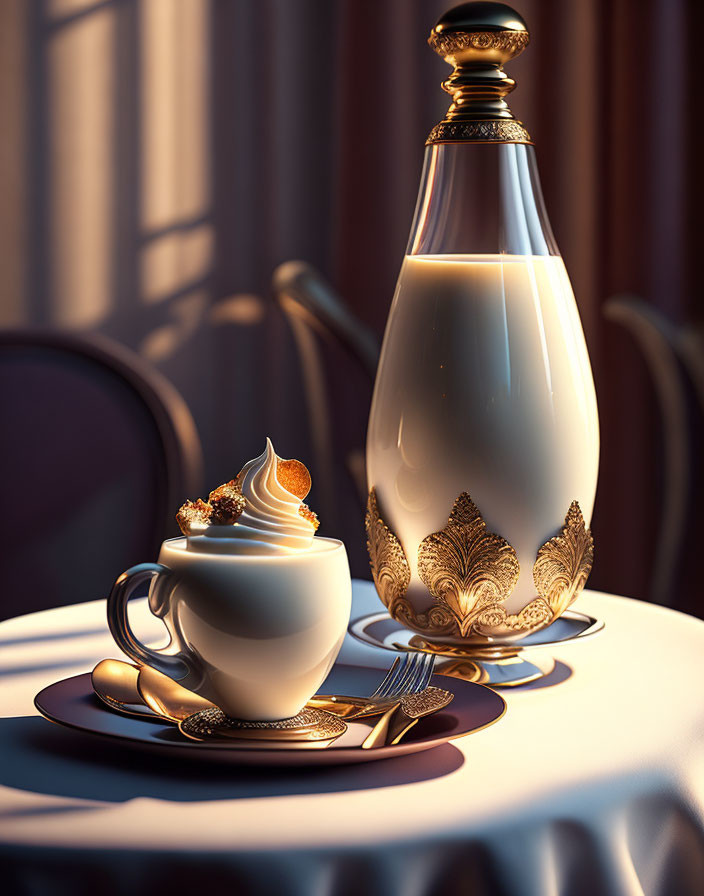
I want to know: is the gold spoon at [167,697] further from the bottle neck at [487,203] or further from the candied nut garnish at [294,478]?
the bottle neck at [487,203]

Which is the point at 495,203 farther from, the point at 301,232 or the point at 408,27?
the point at 301,232

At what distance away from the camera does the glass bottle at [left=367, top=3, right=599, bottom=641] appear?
2.03 ft

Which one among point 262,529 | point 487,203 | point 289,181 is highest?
point 289,181

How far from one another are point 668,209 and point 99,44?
1.06 meters

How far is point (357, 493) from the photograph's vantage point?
167 cm

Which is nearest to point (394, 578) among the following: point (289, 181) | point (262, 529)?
point (262, 529)

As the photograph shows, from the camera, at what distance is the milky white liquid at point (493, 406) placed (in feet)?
2.02

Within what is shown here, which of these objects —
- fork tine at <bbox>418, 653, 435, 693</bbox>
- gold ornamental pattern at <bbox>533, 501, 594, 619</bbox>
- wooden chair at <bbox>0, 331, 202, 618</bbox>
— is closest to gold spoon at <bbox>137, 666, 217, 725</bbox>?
fork tine at <bbox>418, 653, 435, 693</bbox>

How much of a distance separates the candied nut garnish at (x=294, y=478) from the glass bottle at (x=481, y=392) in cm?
10

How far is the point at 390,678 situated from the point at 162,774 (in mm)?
142

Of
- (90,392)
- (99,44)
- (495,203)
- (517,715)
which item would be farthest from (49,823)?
(99,44)

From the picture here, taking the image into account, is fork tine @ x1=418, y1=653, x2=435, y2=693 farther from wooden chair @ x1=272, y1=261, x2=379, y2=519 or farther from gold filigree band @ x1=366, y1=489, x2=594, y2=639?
wooden chair @ x1=272, y1=261, x2=379, y2=519

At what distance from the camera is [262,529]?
518 mm

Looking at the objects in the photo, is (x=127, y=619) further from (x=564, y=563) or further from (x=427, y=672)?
(x=564, y=563)
